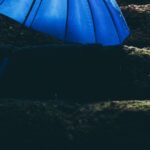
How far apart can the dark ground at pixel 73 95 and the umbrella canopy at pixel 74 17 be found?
49cm

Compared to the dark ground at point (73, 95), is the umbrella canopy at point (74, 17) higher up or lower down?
higher up

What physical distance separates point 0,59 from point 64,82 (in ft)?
4.86

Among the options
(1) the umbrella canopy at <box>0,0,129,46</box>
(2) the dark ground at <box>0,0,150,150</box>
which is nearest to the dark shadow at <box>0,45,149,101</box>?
(2) the dark ground at <box>0,0,150,150</box>

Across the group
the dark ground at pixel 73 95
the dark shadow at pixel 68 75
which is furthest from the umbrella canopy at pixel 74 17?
the dark shadow at pixel 68 75

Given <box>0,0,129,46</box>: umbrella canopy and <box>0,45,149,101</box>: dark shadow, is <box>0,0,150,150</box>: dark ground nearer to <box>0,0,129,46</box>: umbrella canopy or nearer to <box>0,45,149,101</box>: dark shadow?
<box>0,45,149,101</box>: dark shadow

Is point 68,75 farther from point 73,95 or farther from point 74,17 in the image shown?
point 74,17

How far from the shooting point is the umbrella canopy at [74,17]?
23.9 ft

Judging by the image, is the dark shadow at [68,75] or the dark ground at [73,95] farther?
the dark shadow at [68,75]

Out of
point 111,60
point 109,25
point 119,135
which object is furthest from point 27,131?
point 111,60

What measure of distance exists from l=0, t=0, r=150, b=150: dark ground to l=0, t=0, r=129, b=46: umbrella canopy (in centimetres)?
49

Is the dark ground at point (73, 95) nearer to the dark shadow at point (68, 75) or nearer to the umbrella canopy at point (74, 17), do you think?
the dark shadow at point (68, 75)

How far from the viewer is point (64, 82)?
30.5ft

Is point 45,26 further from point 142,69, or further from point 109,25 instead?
point 142,69

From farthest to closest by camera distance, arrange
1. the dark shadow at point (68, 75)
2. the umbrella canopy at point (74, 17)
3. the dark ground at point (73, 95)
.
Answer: the dark shadow at point (68, 75)
the dark ground at point (73, 95)
the umbrella canopy at point (74, 17)
